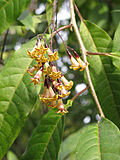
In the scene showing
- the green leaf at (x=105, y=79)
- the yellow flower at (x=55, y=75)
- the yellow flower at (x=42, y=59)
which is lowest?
the green leaf at (x=105, y=79)

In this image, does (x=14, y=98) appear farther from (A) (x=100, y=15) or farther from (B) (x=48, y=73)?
(A) (x=100, y=15)

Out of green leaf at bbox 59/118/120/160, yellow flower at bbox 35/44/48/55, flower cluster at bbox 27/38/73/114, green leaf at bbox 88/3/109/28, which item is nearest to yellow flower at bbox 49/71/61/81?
flower cluster at bbox 27/38/73/114

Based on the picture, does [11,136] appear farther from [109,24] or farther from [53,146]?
[109,24]

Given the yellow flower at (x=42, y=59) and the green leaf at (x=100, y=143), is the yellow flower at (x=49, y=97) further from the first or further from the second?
the green leaf at (x=100, y=143)

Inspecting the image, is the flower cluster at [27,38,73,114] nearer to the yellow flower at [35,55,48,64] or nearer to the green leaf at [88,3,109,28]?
the yellow flower at [35,55,48,64]

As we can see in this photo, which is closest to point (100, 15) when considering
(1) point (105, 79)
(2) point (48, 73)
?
(1) point (105, 79)

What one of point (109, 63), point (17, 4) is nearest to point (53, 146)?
point (109, 63)

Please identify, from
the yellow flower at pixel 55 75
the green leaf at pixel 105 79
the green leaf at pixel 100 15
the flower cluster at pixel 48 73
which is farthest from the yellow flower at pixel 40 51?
the green leaf at pixel 100 15
